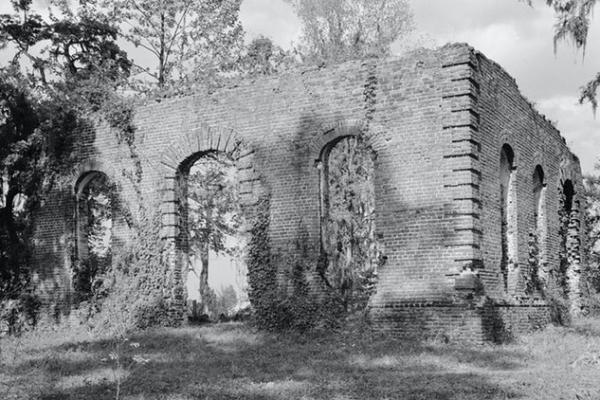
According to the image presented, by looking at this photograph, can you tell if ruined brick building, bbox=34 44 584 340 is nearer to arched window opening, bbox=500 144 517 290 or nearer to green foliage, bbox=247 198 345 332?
arched window opening, bbox=500 144 517 290

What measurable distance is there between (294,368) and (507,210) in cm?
720

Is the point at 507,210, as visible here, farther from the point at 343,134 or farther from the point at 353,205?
the point at 353,205

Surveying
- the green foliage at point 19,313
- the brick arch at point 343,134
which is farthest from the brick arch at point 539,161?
the green foliage at point 19,313

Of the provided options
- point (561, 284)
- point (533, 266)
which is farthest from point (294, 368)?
point (561, 284)

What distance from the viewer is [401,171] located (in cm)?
1435

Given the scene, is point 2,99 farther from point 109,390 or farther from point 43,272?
point 109,390

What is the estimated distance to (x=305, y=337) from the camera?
573 inches

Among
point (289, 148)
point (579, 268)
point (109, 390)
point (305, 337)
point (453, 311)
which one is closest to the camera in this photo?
point (109, 390)

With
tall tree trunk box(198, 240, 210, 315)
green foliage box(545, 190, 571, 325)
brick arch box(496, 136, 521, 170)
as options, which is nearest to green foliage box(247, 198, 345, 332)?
brick arch box(496, 136, 521, 170)

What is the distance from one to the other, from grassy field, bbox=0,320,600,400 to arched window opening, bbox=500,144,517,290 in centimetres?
166

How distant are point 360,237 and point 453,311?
31.4 feet

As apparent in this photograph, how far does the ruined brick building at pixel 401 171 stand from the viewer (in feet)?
45.6

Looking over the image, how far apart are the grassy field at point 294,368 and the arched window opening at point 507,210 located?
1658mm

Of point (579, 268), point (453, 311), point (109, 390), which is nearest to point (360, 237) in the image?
point (579, 268)
